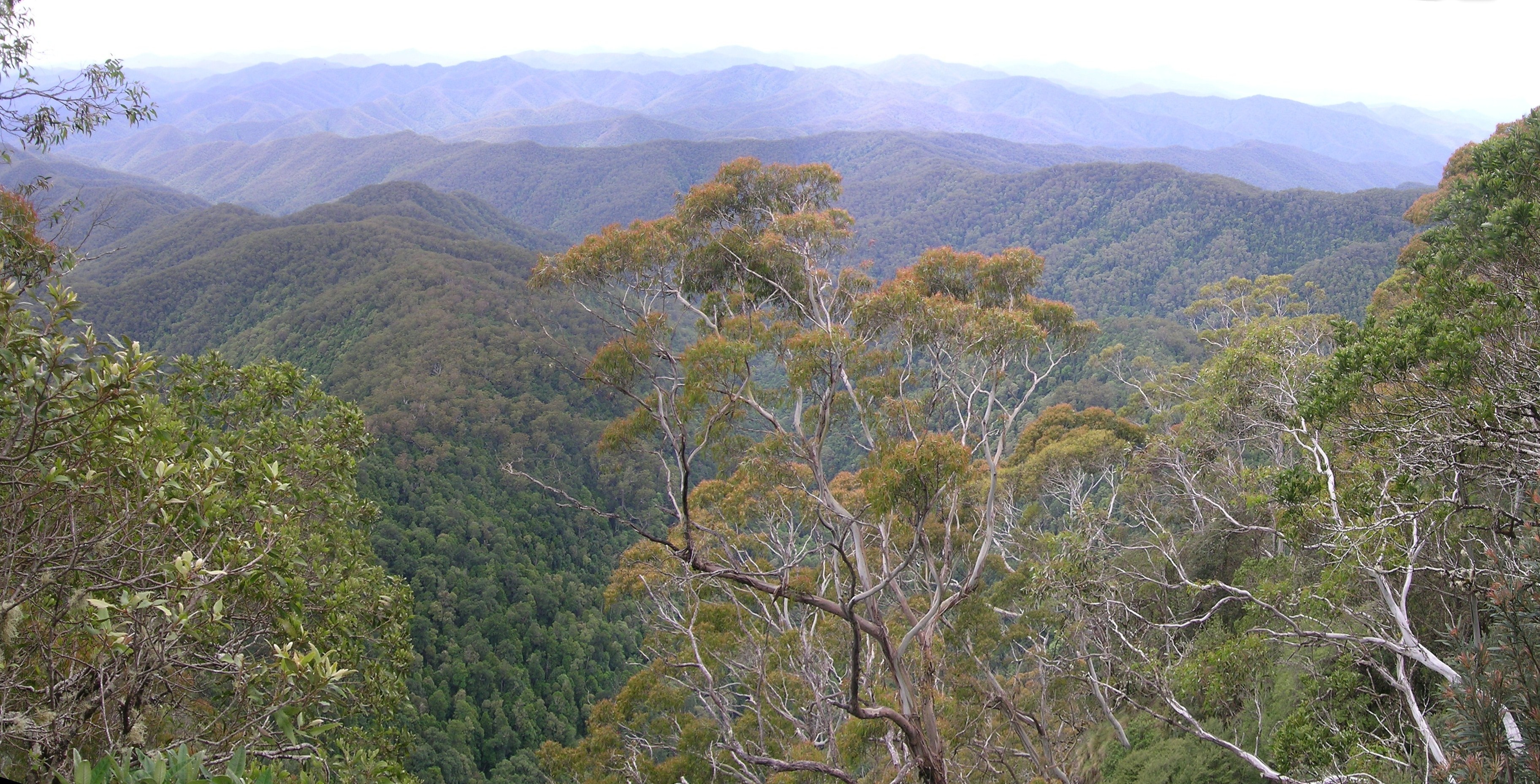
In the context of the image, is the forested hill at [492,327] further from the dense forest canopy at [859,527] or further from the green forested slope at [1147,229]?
the dense forest canopy at [859,527]

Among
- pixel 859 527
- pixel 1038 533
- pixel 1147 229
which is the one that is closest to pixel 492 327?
pixel 1038 533

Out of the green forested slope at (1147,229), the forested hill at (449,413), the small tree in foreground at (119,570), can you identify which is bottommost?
the forested hill at (449,413)

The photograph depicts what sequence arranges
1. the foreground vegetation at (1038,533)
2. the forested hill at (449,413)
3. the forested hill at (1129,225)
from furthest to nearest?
the forested hill at (1129,225)
the forested hill at (449,413)
the foreground vegetation at (1038,533)

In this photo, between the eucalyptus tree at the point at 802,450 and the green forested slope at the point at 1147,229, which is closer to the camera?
the eucalyptus tree at the point at 802,450

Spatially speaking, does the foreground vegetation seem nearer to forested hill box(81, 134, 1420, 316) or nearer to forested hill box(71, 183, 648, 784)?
forested hill box(71, 183, 648, 784)

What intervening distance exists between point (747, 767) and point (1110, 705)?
5.87 meters

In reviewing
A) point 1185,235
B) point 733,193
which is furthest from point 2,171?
point 1185,235

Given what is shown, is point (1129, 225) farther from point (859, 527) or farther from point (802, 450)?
point (859, 527)

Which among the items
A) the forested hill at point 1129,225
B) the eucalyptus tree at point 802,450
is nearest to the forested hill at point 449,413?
the eucalyptus tree at point 802,450

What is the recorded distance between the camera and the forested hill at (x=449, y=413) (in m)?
31.7

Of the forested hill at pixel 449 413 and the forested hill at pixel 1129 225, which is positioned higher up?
the forested hill at pixel 1129 225

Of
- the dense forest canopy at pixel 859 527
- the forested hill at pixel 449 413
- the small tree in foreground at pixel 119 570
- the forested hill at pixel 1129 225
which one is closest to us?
A: the small tree in foreground at pixel 119 570

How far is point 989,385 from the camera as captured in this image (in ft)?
29.3

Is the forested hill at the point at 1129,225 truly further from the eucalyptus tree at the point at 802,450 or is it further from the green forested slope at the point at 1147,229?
the eucalyptus tree at the point at 802,450
